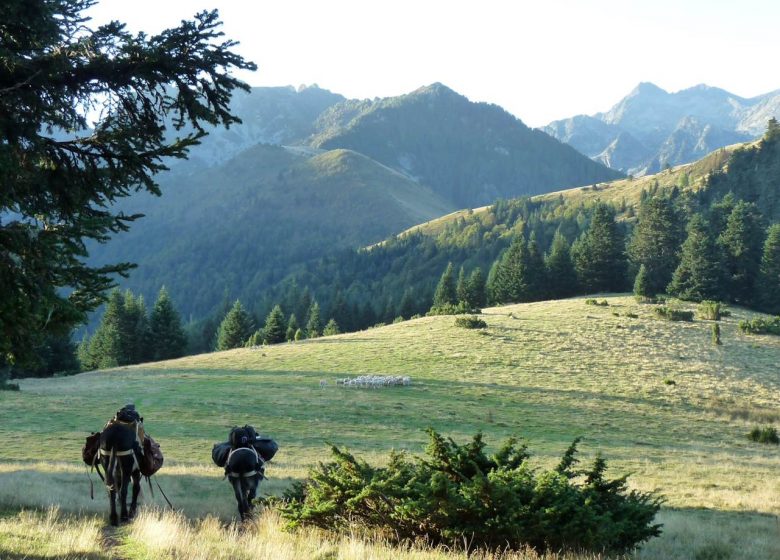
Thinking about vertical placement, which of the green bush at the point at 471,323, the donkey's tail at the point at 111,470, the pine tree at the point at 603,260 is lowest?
the donkey's tail at the point at 111,470

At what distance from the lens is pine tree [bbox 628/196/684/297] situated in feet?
277

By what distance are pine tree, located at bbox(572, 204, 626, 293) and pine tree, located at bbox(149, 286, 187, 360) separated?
57092mm

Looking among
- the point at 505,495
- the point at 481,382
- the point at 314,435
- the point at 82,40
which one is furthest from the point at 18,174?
the point at 481,382

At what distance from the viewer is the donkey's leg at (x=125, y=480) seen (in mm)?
10789

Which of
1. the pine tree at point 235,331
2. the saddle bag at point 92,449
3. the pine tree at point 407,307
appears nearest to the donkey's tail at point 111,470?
the saddle bag at point 92,449

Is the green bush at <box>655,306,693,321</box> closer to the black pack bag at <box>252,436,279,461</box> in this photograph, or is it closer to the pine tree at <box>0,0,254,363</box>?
the black pack bag at <box>252,436,279,461</box>

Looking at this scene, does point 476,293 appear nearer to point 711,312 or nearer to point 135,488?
point 711,312

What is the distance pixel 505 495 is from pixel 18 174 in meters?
7.09

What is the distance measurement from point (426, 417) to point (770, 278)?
6513cm

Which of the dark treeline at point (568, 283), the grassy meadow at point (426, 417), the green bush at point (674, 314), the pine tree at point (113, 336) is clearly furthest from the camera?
the dark treeline at point (568, 283)

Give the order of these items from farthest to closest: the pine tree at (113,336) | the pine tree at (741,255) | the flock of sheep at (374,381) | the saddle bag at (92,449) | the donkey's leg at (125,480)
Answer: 1. the pine tree at (741,255)
2. the pine tree at (113,336)
3. the flock of sheep at (374,381)
4. the saddle bag at (92,449)
5. the donkey's leg at (125,480)

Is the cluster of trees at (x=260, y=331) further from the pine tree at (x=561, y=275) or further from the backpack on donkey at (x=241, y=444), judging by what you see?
the backpack on donkey at (x=241, y=444)

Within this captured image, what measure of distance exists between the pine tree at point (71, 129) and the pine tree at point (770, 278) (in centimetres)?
8409

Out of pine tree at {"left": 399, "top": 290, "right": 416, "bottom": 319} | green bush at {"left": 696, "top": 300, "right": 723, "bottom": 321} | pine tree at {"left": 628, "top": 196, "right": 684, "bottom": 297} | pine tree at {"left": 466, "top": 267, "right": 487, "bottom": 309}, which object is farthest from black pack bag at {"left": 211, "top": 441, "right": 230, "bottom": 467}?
pine tree at {"left": 399, "top": 290, "right": 416, "bottom": 319}
